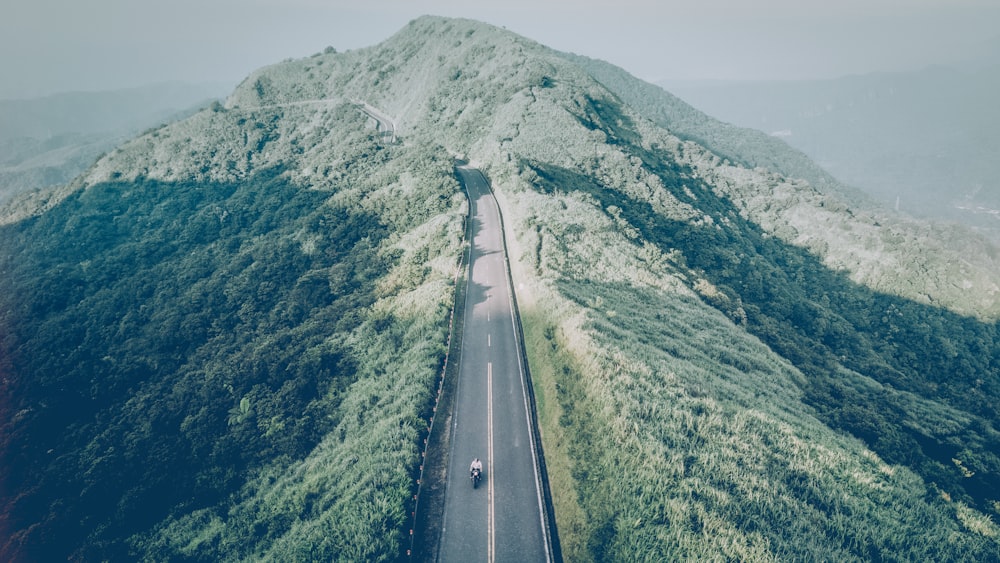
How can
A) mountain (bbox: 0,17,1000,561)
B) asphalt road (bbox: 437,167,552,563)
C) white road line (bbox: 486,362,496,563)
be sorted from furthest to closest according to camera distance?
mountain (bbox: 0,17,1000,561) < asphalt road (bbox: 437,167,552,563) < white road line (bbox: 486,362,496,563)

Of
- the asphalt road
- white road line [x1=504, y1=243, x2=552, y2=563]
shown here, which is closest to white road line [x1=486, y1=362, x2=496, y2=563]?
the asphalt road

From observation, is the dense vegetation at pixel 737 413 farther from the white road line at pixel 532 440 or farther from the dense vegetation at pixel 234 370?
the dense vegetation at pixel 234 370

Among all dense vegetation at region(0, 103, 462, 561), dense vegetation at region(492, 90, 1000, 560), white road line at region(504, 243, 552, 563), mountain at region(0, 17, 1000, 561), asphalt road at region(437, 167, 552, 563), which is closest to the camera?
dense vegetation at region(492, 90, 1000, 560)

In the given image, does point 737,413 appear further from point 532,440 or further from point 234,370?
point 234,370

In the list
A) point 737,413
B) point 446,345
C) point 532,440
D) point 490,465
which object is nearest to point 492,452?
point 490,465

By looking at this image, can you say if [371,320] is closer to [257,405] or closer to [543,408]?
[257,405]

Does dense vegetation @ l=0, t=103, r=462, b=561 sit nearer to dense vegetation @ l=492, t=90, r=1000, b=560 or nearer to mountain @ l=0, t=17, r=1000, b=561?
mountain @ l=0, t=17, r=1000, b=561
